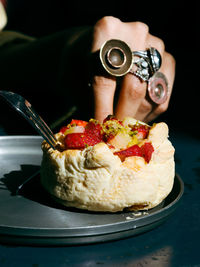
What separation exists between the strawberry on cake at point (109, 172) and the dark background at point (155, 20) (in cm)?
139

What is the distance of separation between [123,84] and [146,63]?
0.16m

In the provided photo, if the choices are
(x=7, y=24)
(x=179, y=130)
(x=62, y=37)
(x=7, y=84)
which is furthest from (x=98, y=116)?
(x=7, y=24)

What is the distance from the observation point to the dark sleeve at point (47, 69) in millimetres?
2016

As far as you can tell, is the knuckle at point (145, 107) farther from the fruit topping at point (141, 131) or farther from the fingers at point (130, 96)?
the fruit topping at point (141, 131)

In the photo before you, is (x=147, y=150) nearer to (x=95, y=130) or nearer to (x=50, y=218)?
(x=95, y=130)

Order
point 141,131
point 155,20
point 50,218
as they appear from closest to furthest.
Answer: point 50,218, point 141,131, point 155,20

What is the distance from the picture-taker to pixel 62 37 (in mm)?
2717

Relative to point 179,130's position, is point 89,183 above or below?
above

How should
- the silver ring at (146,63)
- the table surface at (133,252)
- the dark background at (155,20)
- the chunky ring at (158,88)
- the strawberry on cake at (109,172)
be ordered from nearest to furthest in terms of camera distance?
the table surface at (133,252) → the strawberry on cake at (109,172) → the silver ring at (146,63) → the chunky ring at (158,88) → the dark background at (155,20)

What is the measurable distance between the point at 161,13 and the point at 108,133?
255 centimetres

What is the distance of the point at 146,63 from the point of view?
1787 mm

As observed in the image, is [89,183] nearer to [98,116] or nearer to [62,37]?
[98,116]

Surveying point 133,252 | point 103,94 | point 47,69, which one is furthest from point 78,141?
point 47,69

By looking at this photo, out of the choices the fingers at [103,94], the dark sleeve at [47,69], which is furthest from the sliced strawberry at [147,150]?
the dark sleeve at [47,69]
